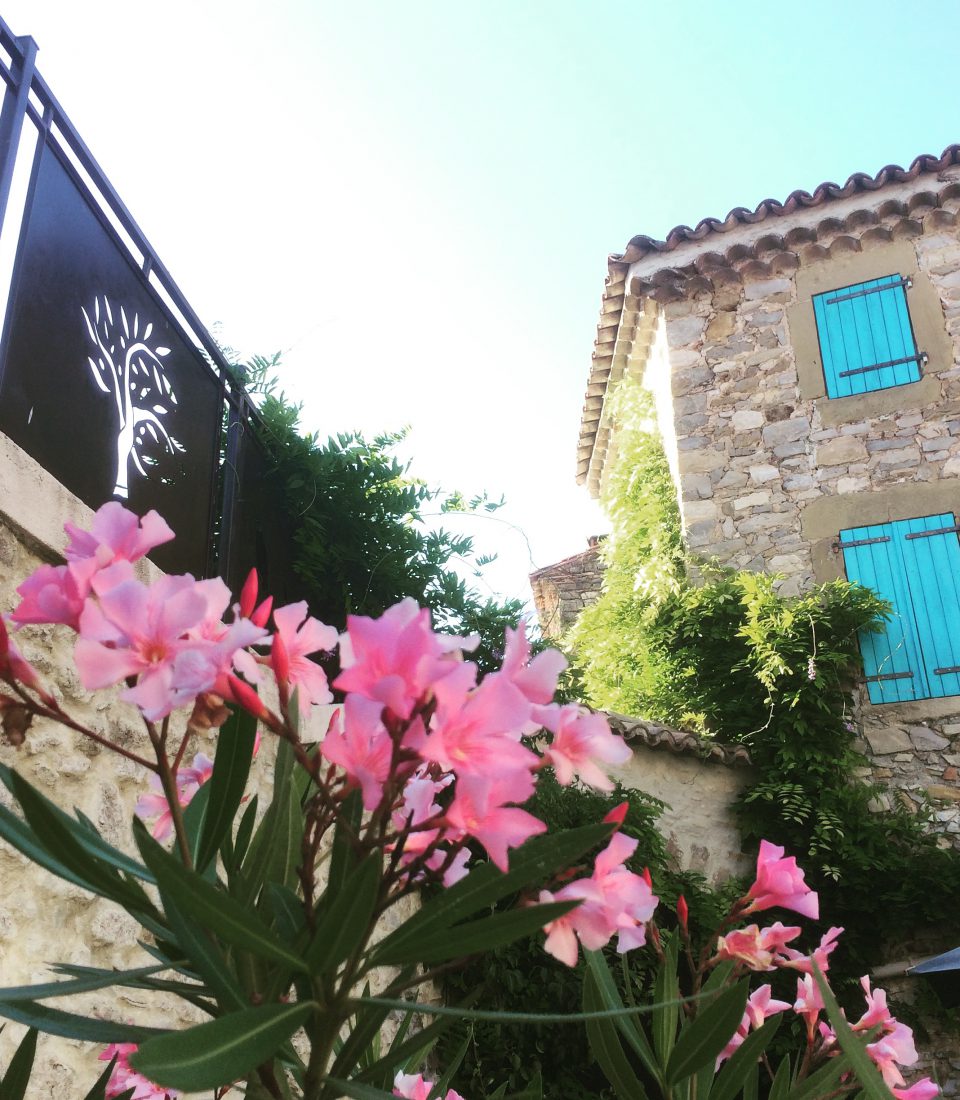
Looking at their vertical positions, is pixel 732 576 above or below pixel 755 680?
above

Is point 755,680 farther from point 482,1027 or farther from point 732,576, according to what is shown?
point 482,1027

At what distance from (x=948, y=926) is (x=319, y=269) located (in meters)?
5.10

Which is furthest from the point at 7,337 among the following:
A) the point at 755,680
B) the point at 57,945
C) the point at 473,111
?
the point at 473,111

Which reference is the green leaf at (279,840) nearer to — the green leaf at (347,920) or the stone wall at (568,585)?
the green leaf at (347,920)

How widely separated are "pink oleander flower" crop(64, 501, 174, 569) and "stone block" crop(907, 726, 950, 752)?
6.39 m

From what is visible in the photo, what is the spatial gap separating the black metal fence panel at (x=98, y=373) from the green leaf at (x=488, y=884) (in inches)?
73.4

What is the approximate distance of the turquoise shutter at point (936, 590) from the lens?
6.41 m

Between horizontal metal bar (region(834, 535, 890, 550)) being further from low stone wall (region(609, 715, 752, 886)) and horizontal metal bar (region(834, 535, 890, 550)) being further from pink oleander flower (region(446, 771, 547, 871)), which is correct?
pink oleander flower (region(446, 771, 547, 871))

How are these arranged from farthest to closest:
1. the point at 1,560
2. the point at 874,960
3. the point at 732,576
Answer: the point at 732,576, the point at 874,960, the point at 1,560

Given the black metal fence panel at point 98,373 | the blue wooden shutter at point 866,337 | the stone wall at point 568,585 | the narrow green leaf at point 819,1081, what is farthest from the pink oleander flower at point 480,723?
the stone wall at point 568,585

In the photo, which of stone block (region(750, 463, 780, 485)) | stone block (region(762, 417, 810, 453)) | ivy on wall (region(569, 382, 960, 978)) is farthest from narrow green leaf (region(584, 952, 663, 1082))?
stone block (region(762, 417, 810, 453))

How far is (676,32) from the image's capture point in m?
7.48

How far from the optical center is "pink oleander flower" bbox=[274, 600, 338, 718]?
3.19ft

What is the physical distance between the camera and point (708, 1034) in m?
1.23
